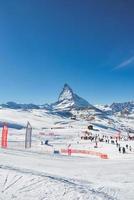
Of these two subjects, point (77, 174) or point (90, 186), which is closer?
point (90, 186)

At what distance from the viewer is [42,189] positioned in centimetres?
1584

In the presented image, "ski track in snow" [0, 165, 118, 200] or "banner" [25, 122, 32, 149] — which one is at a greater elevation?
"banner" [25, 122, 32, 149]

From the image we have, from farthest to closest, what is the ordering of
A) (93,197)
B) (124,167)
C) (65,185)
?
(124,167) < (65,185) < (93,197)

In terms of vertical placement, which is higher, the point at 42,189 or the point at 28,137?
the point at 28,137

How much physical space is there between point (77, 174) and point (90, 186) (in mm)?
4506

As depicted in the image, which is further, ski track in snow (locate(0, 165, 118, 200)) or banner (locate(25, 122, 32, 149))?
banner (locate(25, 122, 32, 149))

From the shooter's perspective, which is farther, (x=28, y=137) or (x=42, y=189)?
(x=28, y=137)

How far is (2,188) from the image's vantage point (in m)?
15.3

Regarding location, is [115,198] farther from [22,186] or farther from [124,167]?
[124,167]

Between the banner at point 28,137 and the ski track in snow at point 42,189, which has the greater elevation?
the banner at point 28,137

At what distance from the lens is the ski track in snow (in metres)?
14.9

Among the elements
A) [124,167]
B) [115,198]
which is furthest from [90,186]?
[124,167]

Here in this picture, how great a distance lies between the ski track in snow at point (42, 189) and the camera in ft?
48.8

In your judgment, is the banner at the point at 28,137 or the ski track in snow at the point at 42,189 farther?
the banner at the point at 28,137
